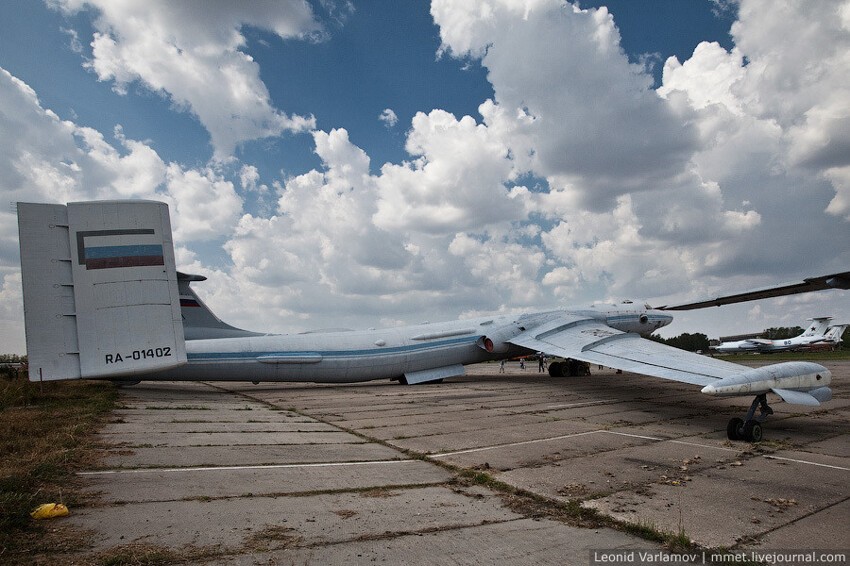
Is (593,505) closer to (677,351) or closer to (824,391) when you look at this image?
(824,391)

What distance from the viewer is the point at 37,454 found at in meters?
6.43

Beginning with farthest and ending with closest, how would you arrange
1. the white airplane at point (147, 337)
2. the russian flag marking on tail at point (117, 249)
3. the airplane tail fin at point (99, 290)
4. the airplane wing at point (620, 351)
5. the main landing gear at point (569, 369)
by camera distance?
1. the main landing gear at point (569, 369)
2. the russian flag marking on tail at point (117, 249)
3. the airplane tail fin at point (99, 290)
4. the airplane wing at point (620, 351)
5. the white airplane at point (147, 337)

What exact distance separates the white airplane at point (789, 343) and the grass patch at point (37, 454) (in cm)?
6215

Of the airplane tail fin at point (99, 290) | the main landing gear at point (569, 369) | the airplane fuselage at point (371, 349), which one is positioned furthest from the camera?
the main landing gear at point (569, 369)

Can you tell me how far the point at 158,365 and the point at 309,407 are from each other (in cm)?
445

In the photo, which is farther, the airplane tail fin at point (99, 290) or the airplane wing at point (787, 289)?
the airplane wing at point (787, 289)

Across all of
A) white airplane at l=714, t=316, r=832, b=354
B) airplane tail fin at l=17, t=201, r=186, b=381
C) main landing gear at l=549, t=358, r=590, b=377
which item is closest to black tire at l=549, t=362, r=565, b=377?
main landing gear at l=549, t=358, r=590, b=377

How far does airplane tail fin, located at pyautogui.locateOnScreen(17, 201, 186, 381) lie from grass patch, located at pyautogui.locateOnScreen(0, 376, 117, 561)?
1176mm

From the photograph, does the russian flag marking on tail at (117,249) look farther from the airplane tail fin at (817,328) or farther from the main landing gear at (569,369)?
the airplane tail fin at (817,328)

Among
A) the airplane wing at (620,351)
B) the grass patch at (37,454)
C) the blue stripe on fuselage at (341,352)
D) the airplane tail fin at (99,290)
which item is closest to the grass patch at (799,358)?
the airplane wing at (620,351)

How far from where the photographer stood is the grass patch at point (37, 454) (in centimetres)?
391

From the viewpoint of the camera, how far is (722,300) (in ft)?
69.4

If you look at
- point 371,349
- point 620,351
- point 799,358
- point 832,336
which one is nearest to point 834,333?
point 832,336

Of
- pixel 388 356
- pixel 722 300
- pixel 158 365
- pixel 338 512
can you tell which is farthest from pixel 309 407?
pixel 722 300
